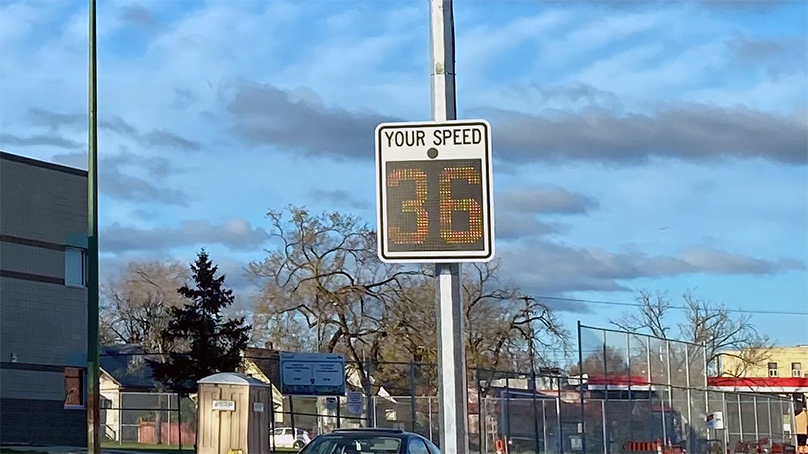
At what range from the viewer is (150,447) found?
4200 cm

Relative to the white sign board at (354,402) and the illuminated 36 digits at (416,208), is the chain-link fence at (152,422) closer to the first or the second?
the white sign board at (354,402)

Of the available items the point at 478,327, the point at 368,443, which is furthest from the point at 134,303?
the point at 368,443

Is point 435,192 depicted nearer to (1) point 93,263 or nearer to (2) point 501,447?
(1) point 93,263

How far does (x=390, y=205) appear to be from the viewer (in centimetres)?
609

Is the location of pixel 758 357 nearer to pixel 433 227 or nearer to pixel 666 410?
pixel 666 410

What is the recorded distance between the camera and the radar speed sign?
602 cm

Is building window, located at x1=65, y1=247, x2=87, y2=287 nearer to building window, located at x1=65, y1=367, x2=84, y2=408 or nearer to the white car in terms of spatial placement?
building window, located at x1=65, y1=367, x2=84, y2=408

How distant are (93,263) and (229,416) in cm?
473

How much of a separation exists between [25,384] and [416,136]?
35537 mm

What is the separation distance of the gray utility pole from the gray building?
34.1 m

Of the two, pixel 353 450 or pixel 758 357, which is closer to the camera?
pixel 353 450

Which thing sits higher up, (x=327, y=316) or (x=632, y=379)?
(x=327, y=316)

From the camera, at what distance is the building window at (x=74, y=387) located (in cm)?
4041

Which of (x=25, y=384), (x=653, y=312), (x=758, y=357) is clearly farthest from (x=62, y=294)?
(x=758, y=357)
